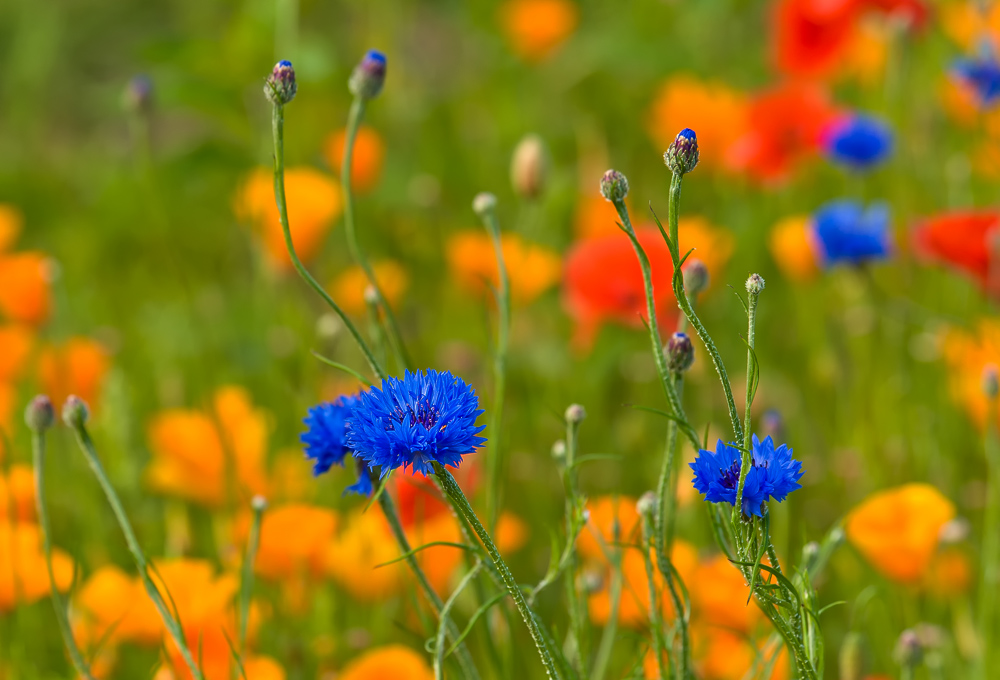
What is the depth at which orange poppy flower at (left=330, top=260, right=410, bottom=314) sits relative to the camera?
1158 millimetres

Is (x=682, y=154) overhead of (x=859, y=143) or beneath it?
beneath

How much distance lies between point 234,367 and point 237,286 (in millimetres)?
449

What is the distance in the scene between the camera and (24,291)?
3.55 feet

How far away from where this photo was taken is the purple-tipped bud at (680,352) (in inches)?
19.3

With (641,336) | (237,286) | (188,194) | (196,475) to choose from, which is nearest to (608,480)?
(641,336)

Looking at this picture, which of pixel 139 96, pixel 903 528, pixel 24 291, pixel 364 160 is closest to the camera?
pixel 903 528

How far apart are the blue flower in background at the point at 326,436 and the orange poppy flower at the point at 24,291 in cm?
67

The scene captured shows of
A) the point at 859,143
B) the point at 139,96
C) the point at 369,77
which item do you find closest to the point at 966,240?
the point at 859,143

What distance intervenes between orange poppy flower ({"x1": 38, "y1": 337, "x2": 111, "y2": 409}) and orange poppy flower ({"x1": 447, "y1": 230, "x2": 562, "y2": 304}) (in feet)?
1.24

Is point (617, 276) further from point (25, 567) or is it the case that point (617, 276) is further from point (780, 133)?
point (25, 567)

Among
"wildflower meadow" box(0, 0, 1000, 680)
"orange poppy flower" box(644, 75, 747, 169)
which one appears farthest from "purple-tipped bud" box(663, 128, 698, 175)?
"orange poppy flower" box(644, 75, 747, 169)

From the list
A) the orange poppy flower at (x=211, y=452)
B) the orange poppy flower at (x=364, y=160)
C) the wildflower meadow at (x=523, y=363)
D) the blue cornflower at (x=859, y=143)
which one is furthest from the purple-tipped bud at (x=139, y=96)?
the blue cornflower at (x=859, y=143)

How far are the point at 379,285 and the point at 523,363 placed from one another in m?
0.18

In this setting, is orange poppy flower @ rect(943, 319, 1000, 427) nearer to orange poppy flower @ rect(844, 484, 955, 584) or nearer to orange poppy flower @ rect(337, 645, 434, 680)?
orange poppy flower @ rect(844, 484, 955, 584)
